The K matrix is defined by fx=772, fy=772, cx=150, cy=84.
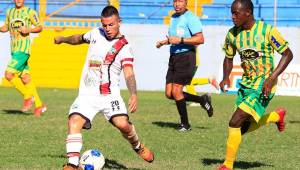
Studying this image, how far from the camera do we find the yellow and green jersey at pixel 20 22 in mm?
14539

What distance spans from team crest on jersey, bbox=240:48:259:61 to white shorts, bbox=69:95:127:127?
4.88ft

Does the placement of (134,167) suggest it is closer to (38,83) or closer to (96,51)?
(96,51)

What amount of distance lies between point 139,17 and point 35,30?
12.8 meters

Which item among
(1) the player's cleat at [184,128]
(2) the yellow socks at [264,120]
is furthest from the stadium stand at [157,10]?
(2) the yellow socks at [264,120]

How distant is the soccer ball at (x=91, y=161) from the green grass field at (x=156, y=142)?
1.73ft

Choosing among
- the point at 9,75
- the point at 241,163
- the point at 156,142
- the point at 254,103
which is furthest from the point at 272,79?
the point at 9,75

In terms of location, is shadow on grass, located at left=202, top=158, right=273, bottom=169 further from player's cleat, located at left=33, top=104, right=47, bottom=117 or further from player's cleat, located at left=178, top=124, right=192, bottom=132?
player's cleat, located at left=33, top=104, right=47, bottom=117

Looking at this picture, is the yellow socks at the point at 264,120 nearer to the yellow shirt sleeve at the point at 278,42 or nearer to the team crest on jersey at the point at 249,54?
the team crest on jersey at the point at 249,54

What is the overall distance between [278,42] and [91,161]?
94.4 inches

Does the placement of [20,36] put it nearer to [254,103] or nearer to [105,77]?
[105,77]

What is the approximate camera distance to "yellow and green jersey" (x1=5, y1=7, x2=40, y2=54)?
14539mm

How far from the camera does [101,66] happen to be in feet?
26.5

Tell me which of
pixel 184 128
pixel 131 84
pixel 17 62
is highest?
pixel 131 84

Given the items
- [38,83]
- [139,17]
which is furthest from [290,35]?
[38,83]
